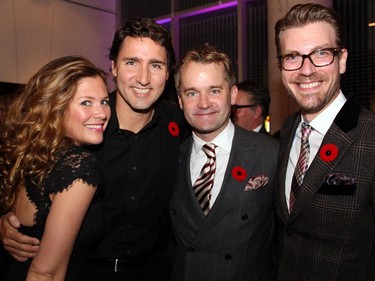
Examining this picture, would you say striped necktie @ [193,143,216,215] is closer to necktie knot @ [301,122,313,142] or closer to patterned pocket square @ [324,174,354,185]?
necktie knot @ [301,122,313,142]

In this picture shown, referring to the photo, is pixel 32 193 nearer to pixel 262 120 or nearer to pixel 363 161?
pixel 363 161

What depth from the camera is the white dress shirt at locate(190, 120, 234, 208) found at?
2125mm

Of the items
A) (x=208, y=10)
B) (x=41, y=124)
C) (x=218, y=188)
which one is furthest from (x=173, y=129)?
(x=208, y=10)

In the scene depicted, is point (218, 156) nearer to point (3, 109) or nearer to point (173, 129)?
point (173, 129)

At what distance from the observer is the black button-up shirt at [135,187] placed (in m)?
2.14

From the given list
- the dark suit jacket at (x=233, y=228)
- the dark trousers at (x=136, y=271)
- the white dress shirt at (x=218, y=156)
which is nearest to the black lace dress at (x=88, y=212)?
the dark trousers at (x=136, y=271)

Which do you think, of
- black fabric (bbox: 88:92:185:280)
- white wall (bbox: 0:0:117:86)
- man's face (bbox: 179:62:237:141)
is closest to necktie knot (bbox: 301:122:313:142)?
man's face (bbox: 179:62:237:141)

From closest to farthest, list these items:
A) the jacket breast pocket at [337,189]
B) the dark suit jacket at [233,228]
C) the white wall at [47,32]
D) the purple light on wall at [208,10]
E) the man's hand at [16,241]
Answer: the jacket breast pocket at [337,189]
the man's hand at [16,241]
the dark suit jacket at [233,228]
the white wall at [47,32]
the purple light on wall at [208,10]

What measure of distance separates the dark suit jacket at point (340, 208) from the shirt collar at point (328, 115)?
50 mm

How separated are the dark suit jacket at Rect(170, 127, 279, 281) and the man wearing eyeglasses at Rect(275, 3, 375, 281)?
0.51ft

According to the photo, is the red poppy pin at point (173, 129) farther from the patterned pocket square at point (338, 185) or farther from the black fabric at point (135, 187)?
the patterned pocket square at point (338, 185)

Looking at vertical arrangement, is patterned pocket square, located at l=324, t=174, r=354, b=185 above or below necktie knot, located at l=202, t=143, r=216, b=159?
below

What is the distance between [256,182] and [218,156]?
283 millimetres

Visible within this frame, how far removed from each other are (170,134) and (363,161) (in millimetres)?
1210
